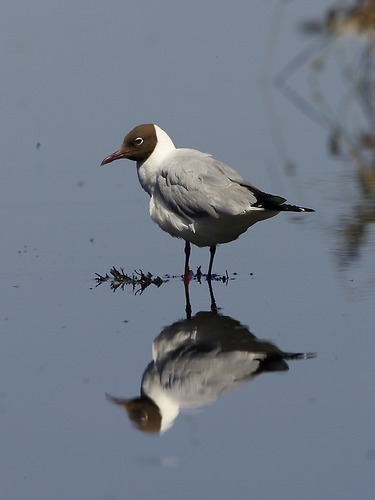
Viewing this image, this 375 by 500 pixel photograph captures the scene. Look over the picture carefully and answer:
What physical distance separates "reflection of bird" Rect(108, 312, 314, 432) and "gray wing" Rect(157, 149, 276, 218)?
0.83 metres

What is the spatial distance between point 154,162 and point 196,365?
2.47m

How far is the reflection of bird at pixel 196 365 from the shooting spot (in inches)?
255

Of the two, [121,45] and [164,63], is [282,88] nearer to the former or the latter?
[164,63]

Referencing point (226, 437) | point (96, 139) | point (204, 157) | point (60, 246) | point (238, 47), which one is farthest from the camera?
point (238, 47)

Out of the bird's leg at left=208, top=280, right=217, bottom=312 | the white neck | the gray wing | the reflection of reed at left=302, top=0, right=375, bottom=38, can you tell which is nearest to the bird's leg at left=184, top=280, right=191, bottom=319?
the bird's leg at left=208, top=280, right=217, bottom=312

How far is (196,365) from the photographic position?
700 centimetres

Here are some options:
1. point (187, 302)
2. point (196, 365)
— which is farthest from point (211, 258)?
point (196, 365)

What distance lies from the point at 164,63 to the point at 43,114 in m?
2.66

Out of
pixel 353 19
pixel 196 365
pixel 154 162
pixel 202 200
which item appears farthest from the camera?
pixel 353 19

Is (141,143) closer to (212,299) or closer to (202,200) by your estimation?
(202,200)

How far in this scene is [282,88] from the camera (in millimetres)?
15258

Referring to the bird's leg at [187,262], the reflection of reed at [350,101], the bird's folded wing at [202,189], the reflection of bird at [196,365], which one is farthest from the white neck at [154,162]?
the reflection of bird at [196,365]

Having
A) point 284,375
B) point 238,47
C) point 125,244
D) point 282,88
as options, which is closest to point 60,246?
point 125,244

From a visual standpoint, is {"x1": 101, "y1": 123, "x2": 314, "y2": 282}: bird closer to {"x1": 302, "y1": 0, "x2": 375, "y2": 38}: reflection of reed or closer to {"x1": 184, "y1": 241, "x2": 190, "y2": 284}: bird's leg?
{"x1": 184, "y1": 241, "x2": 190, "y2": 284}: bird's leg
